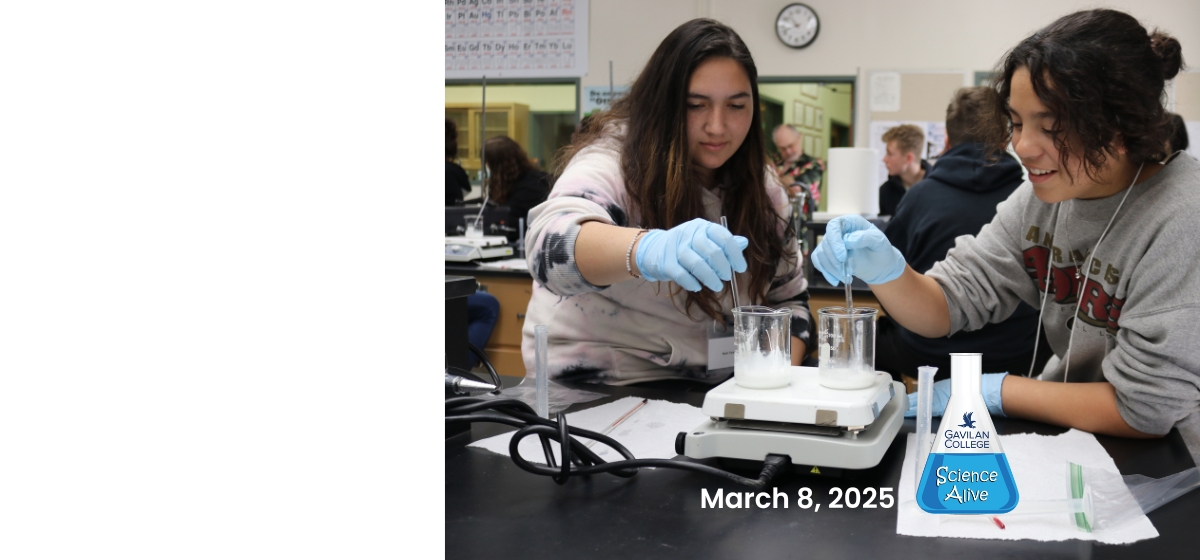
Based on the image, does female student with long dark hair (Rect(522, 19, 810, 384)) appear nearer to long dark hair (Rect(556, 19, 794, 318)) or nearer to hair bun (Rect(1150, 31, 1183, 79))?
long dark hair (Rect(556, 19, 794, 318))

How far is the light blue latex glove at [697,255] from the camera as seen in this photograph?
3.62 feet

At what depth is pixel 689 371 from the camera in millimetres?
1528

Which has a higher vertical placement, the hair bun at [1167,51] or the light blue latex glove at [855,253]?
the hair bun at [1167,51]

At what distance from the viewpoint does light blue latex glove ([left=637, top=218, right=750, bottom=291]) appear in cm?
110

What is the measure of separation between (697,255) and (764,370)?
0.20 metres

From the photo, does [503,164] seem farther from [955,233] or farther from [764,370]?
[764,370]

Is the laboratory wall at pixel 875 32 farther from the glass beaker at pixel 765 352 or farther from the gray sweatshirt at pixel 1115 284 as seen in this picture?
the glass beaker at pixel 765 352

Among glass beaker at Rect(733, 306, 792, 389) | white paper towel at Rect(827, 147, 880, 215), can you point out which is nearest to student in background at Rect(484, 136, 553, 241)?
white paper towel at Rect(827, 147, 880, 215)

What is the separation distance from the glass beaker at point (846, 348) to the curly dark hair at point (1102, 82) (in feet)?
1.46

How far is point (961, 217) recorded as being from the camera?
Result: 2.38 m

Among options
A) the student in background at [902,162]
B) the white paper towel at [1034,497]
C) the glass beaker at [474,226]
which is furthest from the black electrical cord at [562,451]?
the student in background at [902,162]
